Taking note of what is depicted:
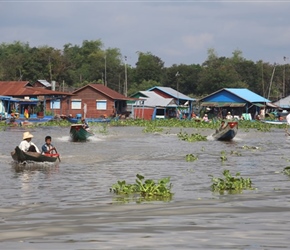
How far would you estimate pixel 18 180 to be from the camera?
1555 cm

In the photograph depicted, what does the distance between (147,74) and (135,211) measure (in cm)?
8616

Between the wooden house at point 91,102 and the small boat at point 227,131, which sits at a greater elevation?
the wooden house at point 91,102

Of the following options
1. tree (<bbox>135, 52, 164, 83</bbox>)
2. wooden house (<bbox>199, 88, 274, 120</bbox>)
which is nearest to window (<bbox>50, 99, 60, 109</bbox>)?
wooden house (<bbox>199, 88, 274, 120</bbox>)

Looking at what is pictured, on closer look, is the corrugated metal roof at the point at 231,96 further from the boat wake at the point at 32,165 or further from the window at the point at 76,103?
the boat wake at the point at 32,165

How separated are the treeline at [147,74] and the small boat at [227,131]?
43991 millimetres

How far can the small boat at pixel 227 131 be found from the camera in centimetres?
3222

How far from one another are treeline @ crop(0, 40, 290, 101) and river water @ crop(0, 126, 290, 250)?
59482 mm

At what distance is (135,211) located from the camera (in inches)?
402

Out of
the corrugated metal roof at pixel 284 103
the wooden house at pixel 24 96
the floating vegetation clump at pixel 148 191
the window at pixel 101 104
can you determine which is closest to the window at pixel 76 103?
the window at pixel 101 104

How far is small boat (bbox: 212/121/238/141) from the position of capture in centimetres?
3222

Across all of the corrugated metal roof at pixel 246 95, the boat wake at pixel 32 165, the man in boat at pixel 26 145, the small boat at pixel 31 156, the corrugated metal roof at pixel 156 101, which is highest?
the corrugated metal roof at pixel 246 95

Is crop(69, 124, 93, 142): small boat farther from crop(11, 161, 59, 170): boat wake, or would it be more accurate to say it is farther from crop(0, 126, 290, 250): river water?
crop(11, 161, 59, 170): boat wake

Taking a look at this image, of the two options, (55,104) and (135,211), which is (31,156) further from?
(55,104)

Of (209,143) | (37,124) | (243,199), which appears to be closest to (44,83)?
(37,124)
